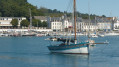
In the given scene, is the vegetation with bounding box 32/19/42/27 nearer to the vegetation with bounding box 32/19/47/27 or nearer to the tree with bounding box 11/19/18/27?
the vegetation with bounding box 32/19/47/27

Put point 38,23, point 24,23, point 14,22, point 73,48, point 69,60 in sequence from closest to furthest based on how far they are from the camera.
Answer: point 69,60
point 73,48
point 14,22
point 24,23
point 38,23

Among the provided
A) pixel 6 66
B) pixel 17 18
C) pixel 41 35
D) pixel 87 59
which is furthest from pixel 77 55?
pixel 17 18

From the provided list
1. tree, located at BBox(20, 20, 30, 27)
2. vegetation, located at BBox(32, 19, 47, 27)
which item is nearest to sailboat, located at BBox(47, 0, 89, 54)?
tree, located at BBox(20, 20, 30, 27)

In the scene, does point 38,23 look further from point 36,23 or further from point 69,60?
point 69,60

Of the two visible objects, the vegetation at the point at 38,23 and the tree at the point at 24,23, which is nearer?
the tree at the point at 24,23

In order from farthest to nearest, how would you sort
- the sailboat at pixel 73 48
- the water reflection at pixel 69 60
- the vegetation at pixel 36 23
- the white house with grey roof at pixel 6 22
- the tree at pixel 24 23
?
the vegetation at pixel 36 23 < the white house with grey roof at pixel 6 22 < the tree at pixel 24 23 < the sailboat at pixel 73 48 < the water reflection at pixel 69 60

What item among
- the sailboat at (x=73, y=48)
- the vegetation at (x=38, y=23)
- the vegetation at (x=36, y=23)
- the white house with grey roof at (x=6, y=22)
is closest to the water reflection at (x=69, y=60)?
the sailboat at (x=73, y=48)

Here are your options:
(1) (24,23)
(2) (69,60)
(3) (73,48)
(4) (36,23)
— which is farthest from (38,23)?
(2) (69,60)

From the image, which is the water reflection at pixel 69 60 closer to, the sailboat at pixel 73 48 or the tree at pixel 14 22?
the sailboat at pixel 73 48

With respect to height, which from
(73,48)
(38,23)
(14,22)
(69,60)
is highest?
(14,22)

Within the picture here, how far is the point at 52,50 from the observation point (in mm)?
62312

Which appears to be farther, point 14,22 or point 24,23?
point 24,23

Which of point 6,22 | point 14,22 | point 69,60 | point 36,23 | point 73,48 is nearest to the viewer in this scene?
point 69,60

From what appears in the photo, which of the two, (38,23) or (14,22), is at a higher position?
(14,22)
